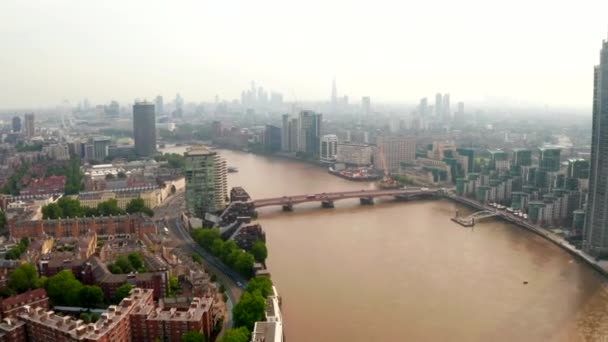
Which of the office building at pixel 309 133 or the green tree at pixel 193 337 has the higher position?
the office building at pixel 309 133

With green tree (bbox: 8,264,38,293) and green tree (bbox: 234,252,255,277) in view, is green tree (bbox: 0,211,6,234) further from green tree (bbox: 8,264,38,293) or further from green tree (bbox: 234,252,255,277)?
green tree (bbox: 234,252,255,277)

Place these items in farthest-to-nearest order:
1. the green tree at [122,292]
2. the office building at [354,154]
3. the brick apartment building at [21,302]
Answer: the office building at [354,154], the green tree at [122,292], the brick apartment building at [21,302]

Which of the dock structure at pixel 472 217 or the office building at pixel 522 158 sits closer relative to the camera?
the dock structure at pixel 472 217

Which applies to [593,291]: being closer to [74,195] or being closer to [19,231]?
[19,231]

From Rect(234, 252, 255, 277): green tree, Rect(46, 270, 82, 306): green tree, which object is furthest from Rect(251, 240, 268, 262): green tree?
Rect(46, 270, 82, 306): green tree

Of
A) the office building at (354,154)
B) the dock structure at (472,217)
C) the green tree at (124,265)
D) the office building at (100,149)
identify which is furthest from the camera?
the office building at (100,149)

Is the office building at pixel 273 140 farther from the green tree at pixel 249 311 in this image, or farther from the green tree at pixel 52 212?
the green tree at pixel 249 311

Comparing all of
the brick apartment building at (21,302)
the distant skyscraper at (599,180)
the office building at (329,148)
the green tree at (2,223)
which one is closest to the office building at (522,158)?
the distant skyscraper at (599,180)
